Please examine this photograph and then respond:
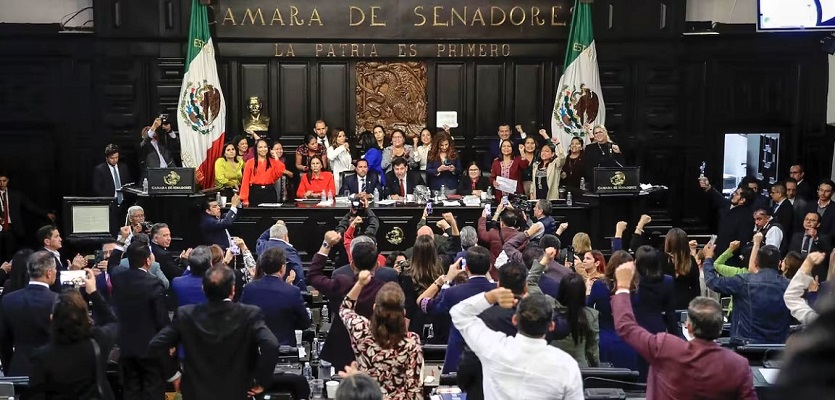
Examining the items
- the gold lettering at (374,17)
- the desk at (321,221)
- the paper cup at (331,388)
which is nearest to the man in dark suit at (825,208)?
the desk at (321,221)

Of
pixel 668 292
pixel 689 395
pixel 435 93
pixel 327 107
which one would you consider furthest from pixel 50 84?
pixel 689 395

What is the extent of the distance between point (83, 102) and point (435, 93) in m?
5.39

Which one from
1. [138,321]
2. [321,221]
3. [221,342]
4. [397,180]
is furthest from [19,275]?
[397,180]

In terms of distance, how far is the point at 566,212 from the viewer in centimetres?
1338

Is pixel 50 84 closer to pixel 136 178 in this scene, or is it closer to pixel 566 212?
pixel 136 178

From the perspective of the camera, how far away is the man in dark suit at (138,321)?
6.45m

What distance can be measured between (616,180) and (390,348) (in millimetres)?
8569

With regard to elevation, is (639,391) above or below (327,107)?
below

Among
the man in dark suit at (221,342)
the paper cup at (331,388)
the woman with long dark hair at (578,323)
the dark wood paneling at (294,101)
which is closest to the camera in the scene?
the man in dark suit at (221,342)

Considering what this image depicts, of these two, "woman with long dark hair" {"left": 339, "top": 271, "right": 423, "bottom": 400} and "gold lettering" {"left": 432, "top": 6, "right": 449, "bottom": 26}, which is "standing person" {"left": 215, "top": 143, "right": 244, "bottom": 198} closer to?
"gold lettering" {"left": 432, "top": 6, "right": 449, "bottom": 26}

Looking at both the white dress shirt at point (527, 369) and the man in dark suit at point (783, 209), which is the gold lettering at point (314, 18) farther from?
the white dress shirt at point (527, 369)

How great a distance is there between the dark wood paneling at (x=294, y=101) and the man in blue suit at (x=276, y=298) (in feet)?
31.7

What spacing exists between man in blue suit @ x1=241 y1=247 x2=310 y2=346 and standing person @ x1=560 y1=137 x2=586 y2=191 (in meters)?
8.14

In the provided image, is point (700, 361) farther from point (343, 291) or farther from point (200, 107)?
point (200, 107)
